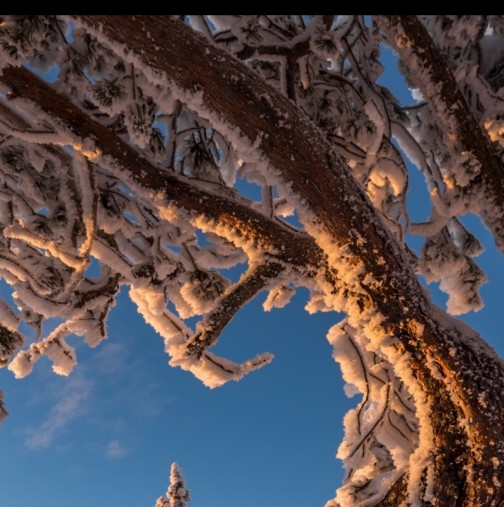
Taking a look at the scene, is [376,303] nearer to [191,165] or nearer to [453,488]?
[453,488]

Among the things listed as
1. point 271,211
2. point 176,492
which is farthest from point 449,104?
point 176,492

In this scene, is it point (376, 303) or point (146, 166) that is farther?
point (146, 166)

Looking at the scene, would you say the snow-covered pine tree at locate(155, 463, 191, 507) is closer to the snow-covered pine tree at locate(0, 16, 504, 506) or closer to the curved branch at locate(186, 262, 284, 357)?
the snow-covered pine tree at locate(0, 16, 504, 506)

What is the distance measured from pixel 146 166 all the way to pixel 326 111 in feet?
7.88

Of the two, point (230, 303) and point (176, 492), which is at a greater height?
point (176, 492)

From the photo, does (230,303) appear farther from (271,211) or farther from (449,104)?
(449,104)

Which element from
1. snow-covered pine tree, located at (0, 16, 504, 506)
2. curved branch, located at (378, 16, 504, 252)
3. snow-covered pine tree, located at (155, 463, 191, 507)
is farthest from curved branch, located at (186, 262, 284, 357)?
snow-covered pine tree, located at (155, 463, 191, 507)

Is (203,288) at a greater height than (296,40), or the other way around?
(296,40)

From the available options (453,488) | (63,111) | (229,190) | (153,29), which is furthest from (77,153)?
(453,488)

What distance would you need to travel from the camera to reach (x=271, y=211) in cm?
299

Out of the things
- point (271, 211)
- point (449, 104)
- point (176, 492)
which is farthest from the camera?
point (176, 492)
